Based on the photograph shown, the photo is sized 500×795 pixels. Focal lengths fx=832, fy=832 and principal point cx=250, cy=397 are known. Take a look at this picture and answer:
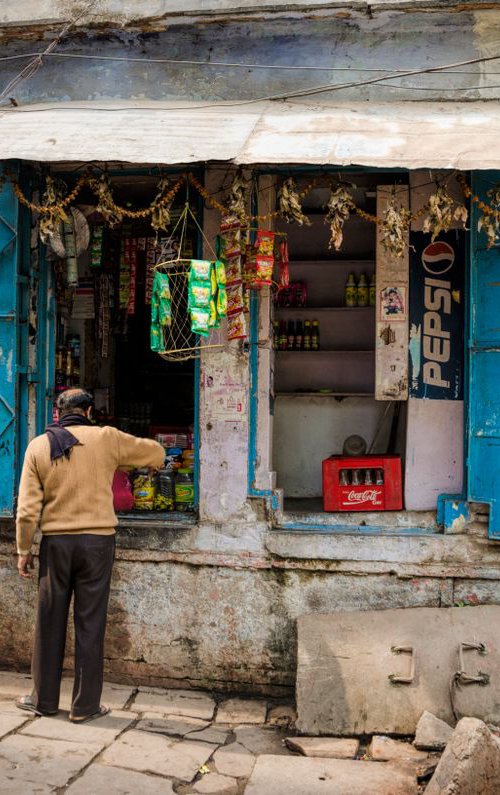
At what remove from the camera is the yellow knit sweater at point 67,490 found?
490 centimetres

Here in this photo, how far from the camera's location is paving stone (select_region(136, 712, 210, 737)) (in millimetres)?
4992

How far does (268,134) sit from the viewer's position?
5027 mm

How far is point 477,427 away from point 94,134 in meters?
3.06

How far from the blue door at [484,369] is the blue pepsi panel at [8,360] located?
3.07m

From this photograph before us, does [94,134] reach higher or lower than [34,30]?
lower

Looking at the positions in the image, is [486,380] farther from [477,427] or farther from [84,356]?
[84,356]

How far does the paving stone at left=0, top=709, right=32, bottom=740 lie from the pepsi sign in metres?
3.25

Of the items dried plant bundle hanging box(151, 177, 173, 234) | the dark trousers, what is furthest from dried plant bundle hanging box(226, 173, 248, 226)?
the dark trousers

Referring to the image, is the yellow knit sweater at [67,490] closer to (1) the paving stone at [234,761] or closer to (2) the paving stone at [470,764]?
(1) the paving stone at [234,761]

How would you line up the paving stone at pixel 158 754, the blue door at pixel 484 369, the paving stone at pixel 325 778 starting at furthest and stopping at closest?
the blue door at pixel 484 369, the paving stone at pixel 158 754, the paving stone at pixel 325 778

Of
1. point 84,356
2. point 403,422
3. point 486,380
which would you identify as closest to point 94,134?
point 84,356

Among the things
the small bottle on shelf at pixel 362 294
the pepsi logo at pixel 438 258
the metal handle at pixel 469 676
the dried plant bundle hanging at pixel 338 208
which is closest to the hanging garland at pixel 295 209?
the dried plant bundle hanging at pixel 338 208

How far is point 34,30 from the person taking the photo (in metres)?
6.11

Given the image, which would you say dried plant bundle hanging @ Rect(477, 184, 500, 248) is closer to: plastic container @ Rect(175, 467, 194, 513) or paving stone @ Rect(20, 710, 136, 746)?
plastic container @ Rect(175, 467, 194, 513)
